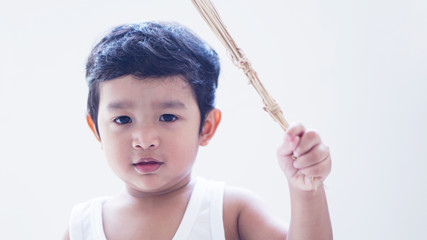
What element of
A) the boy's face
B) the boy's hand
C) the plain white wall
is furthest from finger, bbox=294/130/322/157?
→ the plain white wall

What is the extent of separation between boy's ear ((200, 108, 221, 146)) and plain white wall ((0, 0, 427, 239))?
191mm

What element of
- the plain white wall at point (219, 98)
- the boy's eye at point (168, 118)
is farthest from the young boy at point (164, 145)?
the plain white wall at point (219, 98)

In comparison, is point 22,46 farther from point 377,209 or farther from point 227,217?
point 377,209

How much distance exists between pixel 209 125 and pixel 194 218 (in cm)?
17

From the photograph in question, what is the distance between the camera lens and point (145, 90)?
29.2 inches

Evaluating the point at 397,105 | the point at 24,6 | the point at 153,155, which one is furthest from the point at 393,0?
the point at 24,6

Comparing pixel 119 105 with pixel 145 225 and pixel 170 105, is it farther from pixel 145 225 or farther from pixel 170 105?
pixel 145 225

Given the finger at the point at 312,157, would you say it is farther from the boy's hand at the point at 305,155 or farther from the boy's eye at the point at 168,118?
the boy's eye at the point at 168,118

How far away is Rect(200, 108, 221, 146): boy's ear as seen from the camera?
2.73 feet

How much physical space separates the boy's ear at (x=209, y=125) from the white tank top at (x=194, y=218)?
0.09 m

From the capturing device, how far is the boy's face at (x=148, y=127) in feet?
2.43

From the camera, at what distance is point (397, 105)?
0.89 m

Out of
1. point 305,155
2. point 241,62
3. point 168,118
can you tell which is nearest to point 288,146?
point 305,155

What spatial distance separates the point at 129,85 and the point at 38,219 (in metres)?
0.49
